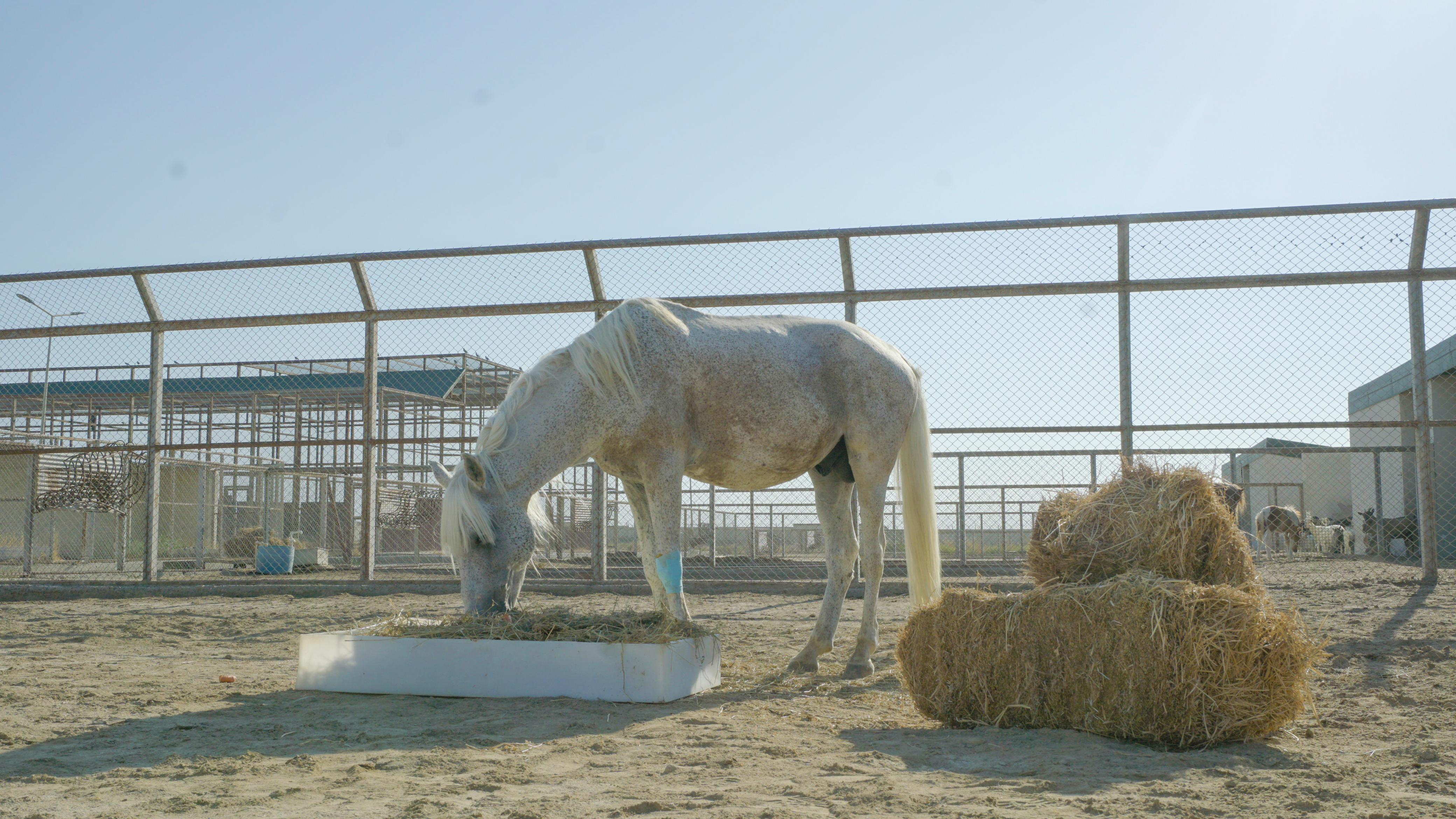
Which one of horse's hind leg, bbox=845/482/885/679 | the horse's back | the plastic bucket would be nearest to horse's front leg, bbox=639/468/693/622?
the horse's back

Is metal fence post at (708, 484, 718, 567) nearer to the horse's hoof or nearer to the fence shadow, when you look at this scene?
the horse's hoof

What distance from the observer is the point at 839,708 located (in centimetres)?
388

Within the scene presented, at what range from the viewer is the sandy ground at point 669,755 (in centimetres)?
239

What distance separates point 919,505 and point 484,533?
2.33 m

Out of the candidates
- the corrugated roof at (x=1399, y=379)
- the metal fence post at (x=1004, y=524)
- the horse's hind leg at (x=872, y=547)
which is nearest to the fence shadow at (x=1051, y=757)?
the horse's hind leg at (x=872, y=547)

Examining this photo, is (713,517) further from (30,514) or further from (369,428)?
(30,514)

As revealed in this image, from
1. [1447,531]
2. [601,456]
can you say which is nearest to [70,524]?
[601,456]

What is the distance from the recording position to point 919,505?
5.25 m

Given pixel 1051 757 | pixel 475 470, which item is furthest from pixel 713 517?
pixel 1051 757

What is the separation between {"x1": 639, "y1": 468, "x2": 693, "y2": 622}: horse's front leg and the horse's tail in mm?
1237

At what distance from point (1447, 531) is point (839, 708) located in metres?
15.6

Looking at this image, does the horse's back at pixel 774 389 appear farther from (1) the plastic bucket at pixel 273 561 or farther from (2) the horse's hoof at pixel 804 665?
(1) the plastic bucket at pixel 273 561

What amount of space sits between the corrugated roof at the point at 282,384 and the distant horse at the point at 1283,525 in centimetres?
1373

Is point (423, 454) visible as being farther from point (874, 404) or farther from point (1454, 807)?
point (1454, 807)
